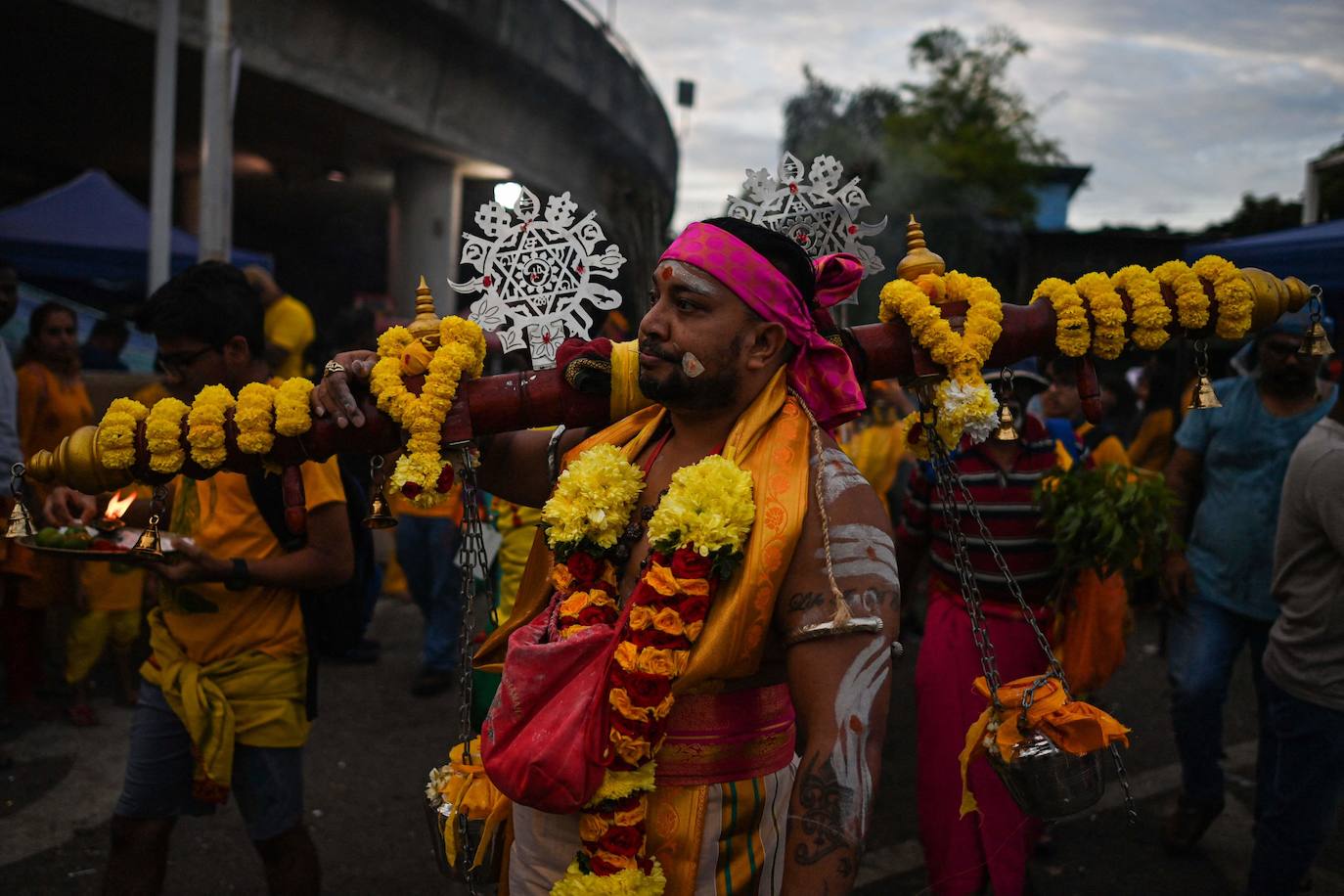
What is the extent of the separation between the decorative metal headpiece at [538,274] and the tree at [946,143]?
70.9 ft

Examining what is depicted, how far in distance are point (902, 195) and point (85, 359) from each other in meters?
21.1

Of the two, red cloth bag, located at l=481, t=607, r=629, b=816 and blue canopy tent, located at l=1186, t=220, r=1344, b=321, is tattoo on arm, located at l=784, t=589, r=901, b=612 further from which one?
blue canopy tent, located at l=1186, t=220, r=1344, b=321

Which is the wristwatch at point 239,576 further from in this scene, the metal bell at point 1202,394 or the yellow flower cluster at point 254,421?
the metal bell at point 1202,394

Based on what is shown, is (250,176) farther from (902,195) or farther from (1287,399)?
(1287,399)

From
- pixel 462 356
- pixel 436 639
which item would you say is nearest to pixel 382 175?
pixel 436 639

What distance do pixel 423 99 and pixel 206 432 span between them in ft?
47.0

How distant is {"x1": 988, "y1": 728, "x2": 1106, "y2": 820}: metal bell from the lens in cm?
244

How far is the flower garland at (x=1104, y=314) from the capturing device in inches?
95.8

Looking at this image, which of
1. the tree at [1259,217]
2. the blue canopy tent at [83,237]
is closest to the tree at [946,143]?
the tree at [1259,217]

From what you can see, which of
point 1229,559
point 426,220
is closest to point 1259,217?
point 426,220

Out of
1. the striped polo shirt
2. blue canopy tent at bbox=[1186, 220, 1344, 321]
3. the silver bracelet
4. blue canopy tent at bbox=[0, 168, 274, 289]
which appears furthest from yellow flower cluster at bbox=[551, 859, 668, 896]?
blue canopy tent at bbox=[0, 168, 274, 289]

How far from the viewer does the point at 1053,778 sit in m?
2.44

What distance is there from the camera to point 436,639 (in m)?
6.84

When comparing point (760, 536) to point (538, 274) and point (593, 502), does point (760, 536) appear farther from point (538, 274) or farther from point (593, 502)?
point (538, 274)
